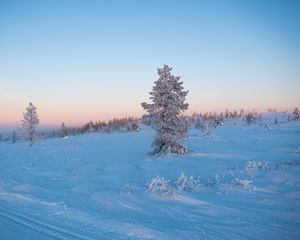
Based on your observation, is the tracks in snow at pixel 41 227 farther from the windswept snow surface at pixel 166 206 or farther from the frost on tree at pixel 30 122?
the frost on tree at pixel 30 122

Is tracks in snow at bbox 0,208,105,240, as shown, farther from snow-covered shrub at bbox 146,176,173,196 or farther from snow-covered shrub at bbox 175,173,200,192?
snow-covered shrub at bbox 175,173,200,192

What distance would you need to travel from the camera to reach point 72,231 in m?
9.45

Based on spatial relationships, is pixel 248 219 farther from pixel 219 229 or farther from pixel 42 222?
pixel 42 222

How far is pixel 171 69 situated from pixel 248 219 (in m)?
18.7

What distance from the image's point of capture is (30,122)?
57.9 meters

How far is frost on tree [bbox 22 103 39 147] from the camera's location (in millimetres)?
57500

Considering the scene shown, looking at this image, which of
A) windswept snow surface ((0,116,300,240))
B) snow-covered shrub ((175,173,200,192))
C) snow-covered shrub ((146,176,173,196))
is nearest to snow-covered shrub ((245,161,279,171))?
windswept snow surface ((0,116,300,240))

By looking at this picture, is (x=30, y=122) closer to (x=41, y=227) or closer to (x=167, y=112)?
(x=167, y=112)

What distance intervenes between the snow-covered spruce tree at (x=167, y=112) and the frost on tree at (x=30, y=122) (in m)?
35.8

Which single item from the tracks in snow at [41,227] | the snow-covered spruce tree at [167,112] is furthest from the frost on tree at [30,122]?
the tracks in snow at [41,227]

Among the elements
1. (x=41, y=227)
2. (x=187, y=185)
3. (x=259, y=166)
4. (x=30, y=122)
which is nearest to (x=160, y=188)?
(x=187, y=185)

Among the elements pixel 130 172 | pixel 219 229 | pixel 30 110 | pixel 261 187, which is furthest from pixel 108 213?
pixel 30 110

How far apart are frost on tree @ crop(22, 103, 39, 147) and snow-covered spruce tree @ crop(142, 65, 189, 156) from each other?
35.8 m

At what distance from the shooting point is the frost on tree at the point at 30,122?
57500mm
